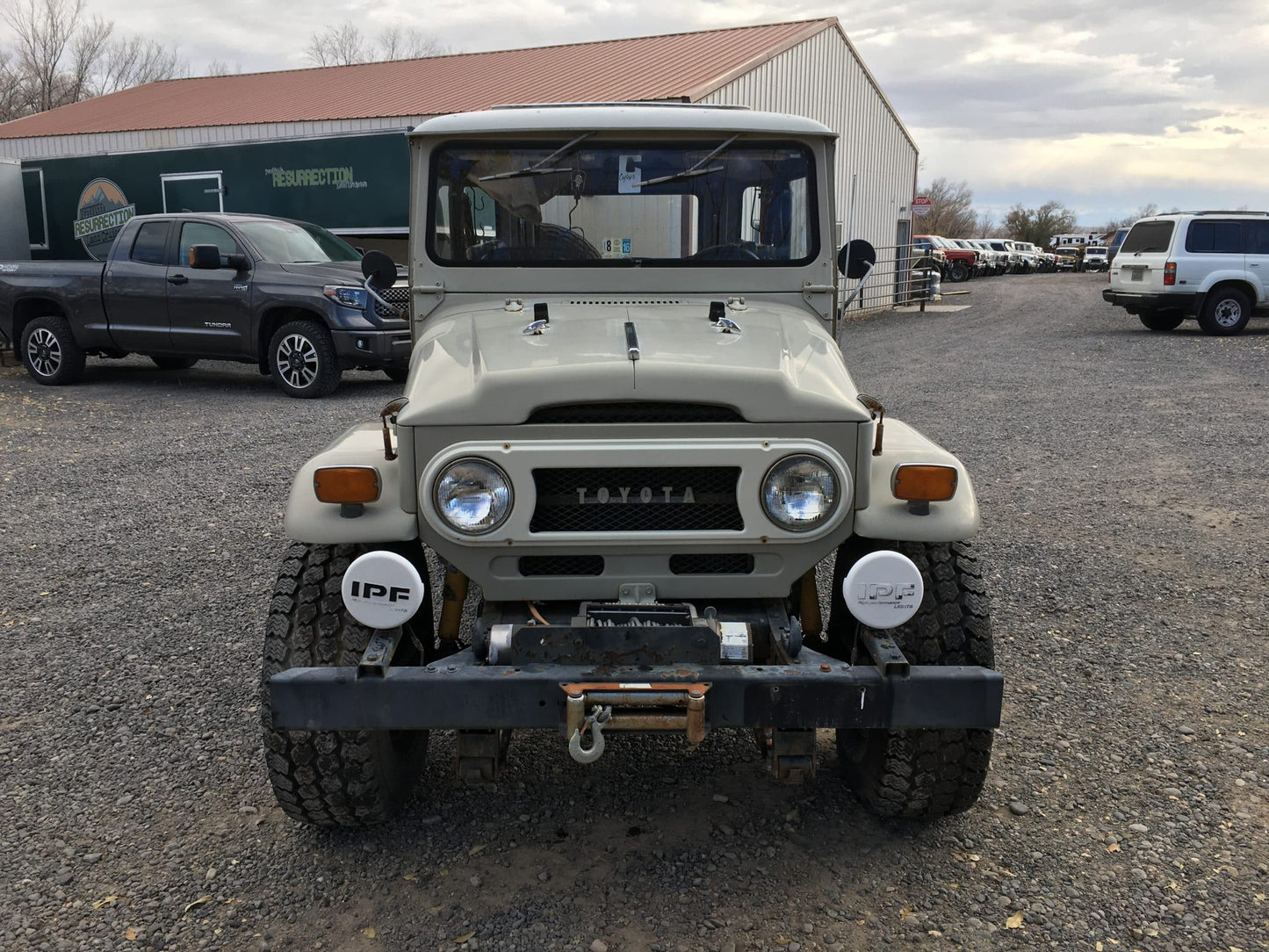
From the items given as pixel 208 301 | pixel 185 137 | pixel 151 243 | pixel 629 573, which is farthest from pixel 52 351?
pixel 629 573

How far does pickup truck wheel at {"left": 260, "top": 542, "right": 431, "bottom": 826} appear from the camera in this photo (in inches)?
115

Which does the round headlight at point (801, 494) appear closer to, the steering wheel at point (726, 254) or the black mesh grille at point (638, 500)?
the black mesh grille at point (638, 500)

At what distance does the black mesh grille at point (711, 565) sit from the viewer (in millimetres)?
2943

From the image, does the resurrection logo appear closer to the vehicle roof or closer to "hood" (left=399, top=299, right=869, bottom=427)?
the vehicle roof

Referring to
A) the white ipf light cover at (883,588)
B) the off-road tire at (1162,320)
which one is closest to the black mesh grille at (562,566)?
the white ipf light cover at (883,588)

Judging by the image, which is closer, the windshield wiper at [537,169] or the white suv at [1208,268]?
the windshield wiper at [537,169]

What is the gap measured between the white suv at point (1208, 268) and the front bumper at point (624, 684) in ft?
53.9

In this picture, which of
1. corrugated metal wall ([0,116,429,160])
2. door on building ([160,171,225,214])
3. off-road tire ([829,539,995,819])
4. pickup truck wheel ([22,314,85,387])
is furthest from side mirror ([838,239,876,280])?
door on building ([160,171,225,214])

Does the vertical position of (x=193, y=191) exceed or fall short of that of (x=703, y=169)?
it exceeds it

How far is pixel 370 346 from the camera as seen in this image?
35.6 ft

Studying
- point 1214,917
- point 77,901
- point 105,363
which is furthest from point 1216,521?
point 105,363

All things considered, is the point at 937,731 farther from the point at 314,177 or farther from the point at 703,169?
the point at 314,177

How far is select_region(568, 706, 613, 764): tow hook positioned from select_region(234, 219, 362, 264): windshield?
983 cm

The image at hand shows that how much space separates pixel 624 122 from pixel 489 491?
1.64 m
